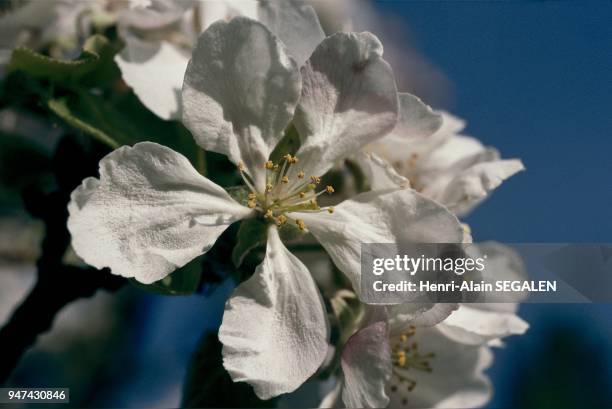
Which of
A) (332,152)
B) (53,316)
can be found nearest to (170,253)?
(332,152)

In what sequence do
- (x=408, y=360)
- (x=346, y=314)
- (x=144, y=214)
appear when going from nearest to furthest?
(x=144, y=214)
(x=346, y=314)
(x=408, y=360)

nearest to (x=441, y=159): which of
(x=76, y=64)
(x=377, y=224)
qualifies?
(x=377, y=224)

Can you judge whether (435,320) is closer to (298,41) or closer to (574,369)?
(298,41)

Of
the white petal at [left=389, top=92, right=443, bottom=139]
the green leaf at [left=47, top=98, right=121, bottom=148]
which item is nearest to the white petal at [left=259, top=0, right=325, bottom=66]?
the white petal at [left=389, top=92, right=443, bottom=139]

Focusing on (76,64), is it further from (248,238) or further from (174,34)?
(248,238)

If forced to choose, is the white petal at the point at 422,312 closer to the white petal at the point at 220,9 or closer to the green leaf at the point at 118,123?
the green leaf at the point at 118,123

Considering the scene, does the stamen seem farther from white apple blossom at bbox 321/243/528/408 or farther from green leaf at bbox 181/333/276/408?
green leaf at bbox 181/333/276/408
